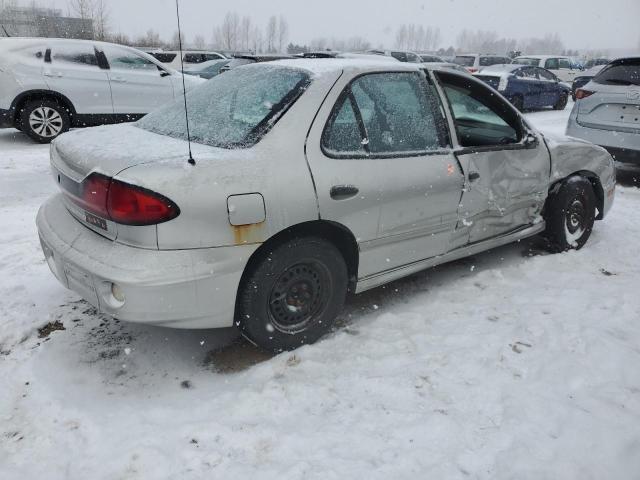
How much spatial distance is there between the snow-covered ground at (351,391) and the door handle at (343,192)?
890 mm

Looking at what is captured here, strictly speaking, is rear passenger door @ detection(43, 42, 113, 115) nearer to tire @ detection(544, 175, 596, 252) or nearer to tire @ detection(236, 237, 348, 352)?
tire @ detection(236, 237, 348, 352)

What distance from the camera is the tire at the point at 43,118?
7664mm

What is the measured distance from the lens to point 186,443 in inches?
85.7

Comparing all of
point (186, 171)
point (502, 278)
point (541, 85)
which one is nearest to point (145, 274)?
point (186, 171)

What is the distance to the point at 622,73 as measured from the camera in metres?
6.50

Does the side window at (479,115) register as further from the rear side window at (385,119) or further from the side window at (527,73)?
the side window at (527,73)

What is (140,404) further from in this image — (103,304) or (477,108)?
(477,108)

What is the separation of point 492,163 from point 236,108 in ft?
5.95

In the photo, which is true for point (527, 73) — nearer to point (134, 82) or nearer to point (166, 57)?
point (134, 82)

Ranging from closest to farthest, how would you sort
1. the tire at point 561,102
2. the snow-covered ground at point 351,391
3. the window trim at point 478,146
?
the snow-covered ground at point 351,391
the window trim at point 478,146
the tire at point 561,102

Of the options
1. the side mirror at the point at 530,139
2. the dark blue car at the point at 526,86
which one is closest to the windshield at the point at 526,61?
the dark blue car at the point at 526,86

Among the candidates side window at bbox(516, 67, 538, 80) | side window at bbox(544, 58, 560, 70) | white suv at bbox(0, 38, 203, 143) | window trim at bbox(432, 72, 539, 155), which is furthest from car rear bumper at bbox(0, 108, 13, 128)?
side window at bbox(544, 58, 560, 70)

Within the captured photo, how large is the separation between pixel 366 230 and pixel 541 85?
14878 millimetres

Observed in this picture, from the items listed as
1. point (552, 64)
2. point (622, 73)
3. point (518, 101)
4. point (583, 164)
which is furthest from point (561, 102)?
point (583, 164)
